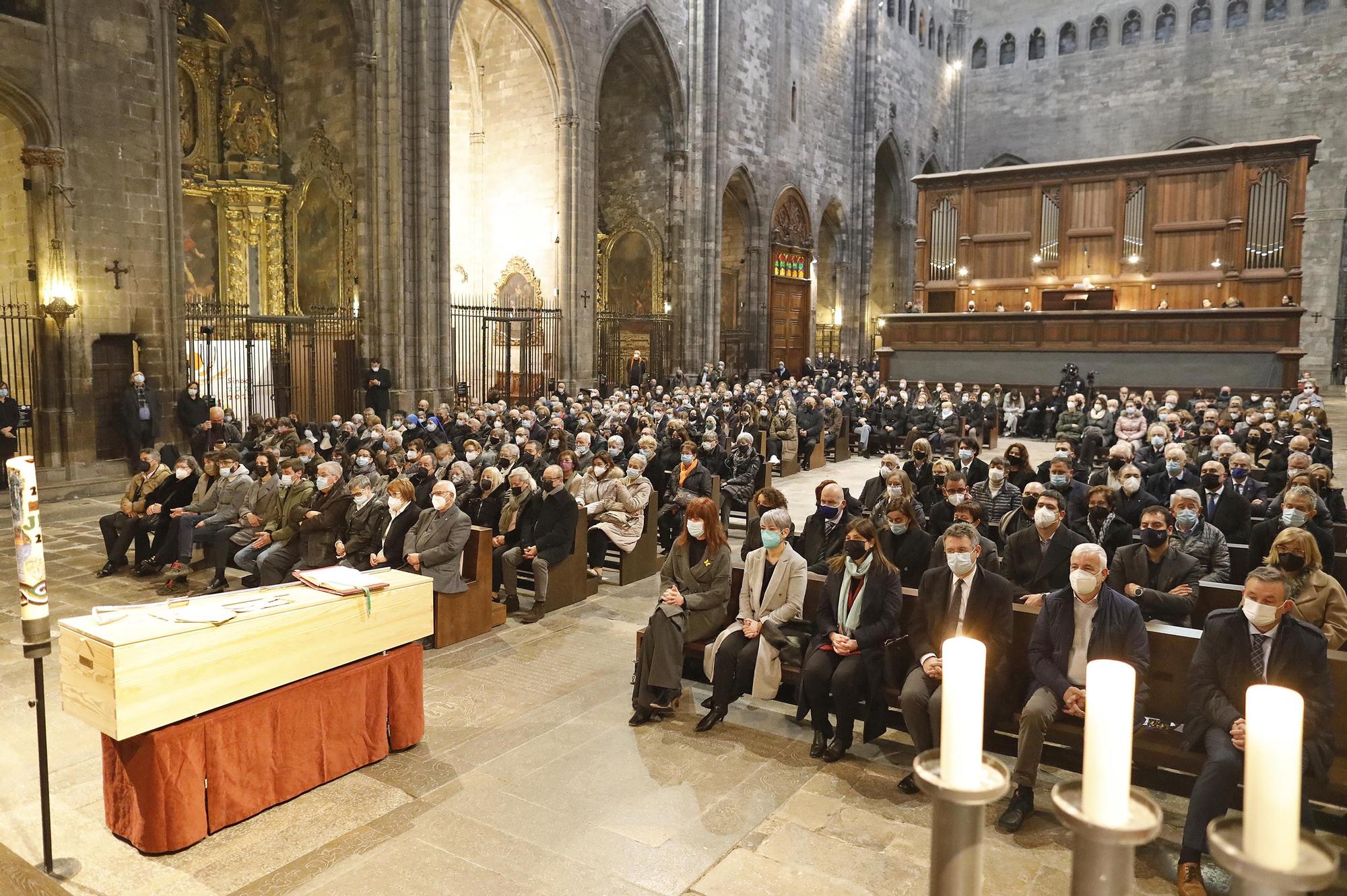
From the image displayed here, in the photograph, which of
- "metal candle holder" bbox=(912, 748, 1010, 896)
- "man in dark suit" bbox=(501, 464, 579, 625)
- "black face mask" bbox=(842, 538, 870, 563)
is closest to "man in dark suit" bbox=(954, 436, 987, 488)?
"man in dark suit" bbox=(501, 464, 579, 625)

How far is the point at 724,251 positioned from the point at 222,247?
1472 centimetres

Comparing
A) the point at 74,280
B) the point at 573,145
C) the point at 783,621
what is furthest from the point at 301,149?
the point at 783,621

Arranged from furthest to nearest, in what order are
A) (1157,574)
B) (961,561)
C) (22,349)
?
(22,349) → (1157,574) → (961,561)

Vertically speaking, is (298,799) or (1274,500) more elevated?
(1274,500)

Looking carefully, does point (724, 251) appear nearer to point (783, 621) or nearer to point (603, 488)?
point (603, 488)

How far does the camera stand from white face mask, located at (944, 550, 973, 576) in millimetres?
4824

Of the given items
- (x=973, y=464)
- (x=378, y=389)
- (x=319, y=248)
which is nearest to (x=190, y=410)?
(x=378, y=389)

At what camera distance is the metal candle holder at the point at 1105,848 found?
3.70ft

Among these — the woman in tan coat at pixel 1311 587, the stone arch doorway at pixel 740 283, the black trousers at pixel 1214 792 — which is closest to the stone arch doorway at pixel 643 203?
the stone arch doorway at pixel 740 283

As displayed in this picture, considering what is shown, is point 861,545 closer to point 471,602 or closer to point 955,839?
point 471,602

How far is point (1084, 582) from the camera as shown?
176 inches

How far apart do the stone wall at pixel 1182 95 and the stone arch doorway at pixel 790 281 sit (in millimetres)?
11561

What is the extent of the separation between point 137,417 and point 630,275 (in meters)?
15.5

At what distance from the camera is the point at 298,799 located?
4531mm
